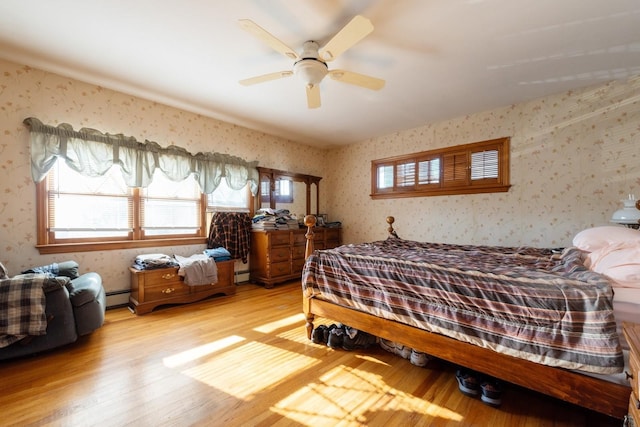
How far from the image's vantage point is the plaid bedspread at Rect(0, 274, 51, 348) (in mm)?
1878

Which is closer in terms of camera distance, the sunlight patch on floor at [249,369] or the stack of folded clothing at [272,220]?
the sunlight patch on floor at [249,369]

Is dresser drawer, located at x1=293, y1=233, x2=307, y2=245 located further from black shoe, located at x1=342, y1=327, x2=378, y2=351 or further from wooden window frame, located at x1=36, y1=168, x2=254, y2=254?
black shoe, located at x1=342, y1=327, x2=378, y2=351

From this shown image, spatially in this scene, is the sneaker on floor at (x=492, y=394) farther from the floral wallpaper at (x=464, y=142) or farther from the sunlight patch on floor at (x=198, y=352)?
the floral wallpaper at (x=464, y=142)

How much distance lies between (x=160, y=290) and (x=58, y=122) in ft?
6.77

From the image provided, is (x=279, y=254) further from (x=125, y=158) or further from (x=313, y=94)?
(x=313, y=94)

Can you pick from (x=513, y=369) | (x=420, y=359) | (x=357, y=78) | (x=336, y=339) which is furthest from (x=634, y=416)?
(x=357, y=78)

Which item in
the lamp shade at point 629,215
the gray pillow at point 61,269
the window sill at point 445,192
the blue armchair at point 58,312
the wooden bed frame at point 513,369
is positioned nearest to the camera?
the wooden bed frame at point 513,369

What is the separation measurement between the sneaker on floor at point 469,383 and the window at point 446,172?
8.86 feet

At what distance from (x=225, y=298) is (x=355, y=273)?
2.22 meters

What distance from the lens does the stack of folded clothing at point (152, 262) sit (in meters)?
2.97

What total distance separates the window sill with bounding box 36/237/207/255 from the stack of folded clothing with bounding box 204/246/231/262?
0.97 ft

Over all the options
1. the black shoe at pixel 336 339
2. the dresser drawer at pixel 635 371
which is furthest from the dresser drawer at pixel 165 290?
the dresser drawer at pixel 635 371

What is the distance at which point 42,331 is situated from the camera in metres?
1.96

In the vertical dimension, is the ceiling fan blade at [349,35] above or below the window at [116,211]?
above
